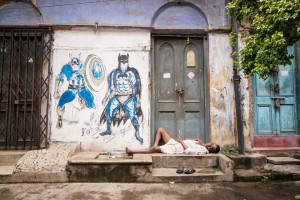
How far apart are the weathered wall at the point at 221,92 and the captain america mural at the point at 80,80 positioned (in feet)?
9.56

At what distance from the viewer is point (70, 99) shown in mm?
5766

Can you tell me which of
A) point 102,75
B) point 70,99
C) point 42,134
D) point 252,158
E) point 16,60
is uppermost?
point 16,60

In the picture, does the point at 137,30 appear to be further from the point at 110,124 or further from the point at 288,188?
the point at 288,188

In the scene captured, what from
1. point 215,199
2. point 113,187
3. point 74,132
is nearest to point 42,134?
point 74,132

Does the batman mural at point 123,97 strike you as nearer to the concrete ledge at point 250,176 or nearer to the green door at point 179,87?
the green door at point 179,87

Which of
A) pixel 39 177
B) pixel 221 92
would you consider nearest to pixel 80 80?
pixel 39 177

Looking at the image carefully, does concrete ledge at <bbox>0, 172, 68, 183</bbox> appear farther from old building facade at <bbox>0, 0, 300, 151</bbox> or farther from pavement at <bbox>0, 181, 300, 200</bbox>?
old building facade at <bbox>0, 0, 300, 151</bbox>

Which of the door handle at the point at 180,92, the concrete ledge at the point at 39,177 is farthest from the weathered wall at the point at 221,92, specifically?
the concrete ledge at the point at 39,177

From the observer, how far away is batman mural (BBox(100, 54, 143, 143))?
577 cm

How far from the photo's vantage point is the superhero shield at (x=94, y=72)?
5.82m

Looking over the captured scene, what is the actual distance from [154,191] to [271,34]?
3.18m

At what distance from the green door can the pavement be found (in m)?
1.96

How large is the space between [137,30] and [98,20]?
1.05m

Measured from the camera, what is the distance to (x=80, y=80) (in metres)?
5.81
